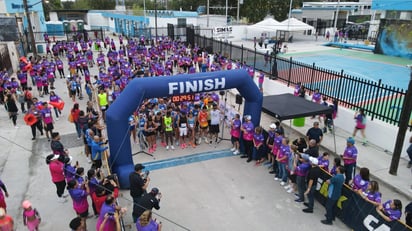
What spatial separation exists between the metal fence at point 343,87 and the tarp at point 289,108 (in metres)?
2.25

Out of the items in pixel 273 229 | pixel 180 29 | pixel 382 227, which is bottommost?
pixel 273 229

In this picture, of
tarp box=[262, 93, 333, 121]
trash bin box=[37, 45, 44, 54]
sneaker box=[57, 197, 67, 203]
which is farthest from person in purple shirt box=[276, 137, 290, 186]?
trash bin box=[37, 45, 44, 54]

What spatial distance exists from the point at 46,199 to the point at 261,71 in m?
13.1

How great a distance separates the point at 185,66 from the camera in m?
20.0

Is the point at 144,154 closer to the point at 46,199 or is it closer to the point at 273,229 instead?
the point at 46,199

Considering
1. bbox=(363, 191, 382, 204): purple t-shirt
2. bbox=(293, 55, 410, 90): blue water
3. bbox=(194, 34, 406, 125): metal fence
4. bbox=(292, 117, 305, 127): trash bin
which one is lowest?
bbox=(292, 117, 305, 127): trash bin

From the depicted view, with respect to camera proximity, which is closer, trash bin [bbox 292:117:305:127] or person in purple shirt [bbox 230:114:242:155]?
person in purple shirt [bbox 230:114:242:155]

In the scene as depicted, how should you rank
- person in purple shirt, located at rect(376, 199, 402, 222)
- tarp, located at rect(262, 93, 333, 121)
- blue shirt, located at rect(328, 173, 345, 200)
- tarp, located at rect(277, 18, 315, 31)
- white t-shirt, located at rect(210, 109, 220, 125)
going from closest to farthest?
person in purple shirt, located at rect(376, 199, 402, 222) → blue shirt, located at rect(328, 173, 345, 200) → tarp, located at rect(262, 93, 333, 121) → white t-shirt, located at rect(210, 109, 220, 125) → tarp, located at rect(277, 18, 315, 31)

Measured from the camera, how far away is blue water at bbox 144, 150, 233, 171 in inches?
386

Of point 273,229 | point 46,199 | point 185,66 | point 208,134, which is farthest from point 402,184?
point 185,66

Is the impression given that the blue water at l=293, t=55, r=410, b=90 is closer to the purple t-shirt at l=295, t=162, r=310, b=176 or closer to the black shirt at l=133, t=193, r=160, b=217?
the purple t-shirt at l=295, t=162, r=310, b=176

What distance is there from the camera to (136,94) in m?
8.27

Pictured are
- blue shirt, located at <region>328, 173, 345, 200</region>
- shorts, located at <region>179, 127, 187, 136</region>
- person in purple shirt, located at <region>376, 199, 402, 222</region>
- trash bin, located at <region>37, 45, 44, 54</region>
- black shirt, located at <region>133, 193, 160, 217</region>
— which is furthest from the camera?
trash bin, located at <region>37, 45, 44, 54</region>

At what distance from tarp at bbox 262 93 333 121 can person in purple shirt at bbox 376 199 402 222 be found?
3.86 m
